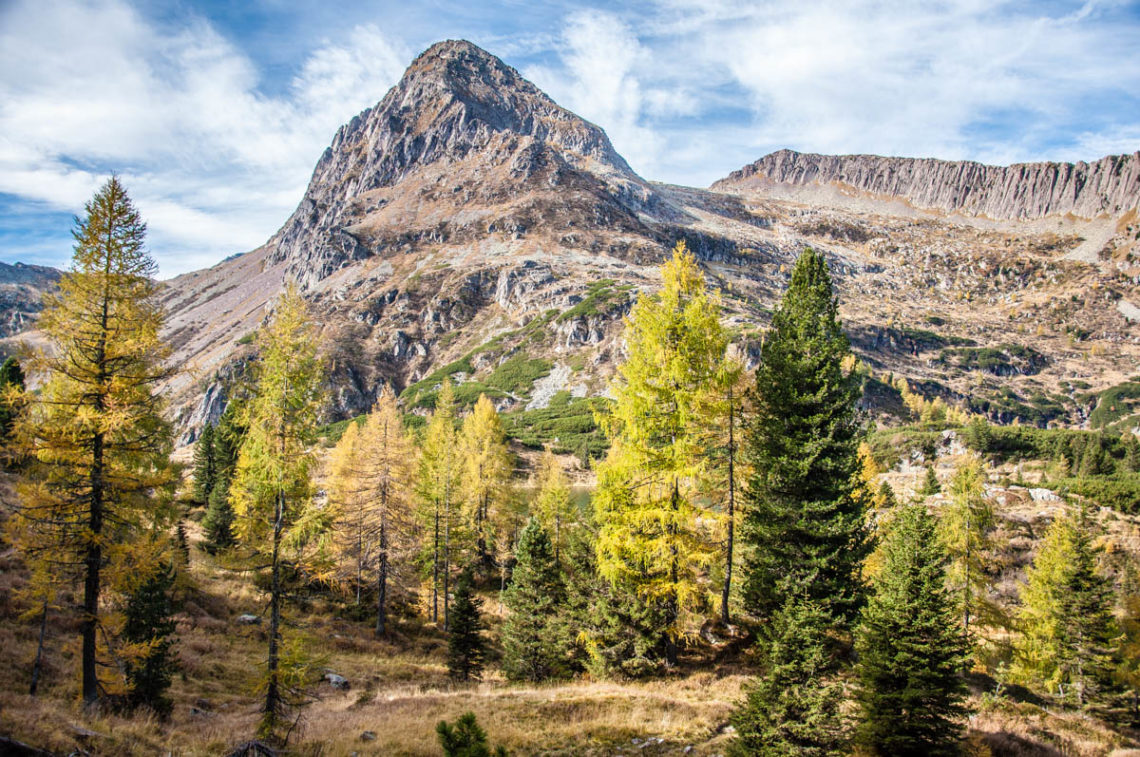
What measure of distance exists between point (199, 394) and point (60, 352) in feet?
516

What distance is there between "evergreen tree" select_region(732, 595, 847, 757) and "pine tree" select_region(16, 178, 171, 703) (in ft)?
51.9

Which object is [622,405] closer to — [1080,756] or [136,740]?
[1080,756]

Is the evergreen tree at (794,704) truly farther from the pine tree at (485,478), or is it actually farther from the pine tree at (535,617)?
the pine tree at (485,478)

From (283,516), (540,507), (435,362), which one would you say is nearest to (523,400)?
(435,362)

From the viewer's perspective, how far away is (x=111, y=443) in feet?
43.5

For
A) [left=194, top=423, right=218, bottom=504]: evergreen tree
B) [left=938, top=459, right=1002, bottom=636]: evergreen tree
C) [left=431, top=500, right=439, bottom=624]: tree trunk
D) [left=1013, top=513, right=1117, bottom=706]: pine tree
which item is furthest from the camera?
[left=194, top=423, right=218, bottom=504]: evergreen tree

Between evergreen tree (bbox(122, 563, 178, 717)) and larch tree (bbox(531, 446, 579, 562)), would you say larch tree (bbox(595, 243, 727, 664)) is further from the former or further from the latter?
larch tree (bbox(531, 446, 579, 562))

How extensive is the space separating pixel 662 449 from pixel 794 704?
7.37m

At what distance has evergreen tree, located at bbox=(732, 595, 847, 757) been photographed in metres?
7.78

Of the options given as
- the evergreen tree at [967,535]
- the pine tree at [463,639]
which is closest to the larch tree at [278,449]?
the pine tree at [463,639]

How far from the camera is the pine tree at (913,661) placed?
9445 mm

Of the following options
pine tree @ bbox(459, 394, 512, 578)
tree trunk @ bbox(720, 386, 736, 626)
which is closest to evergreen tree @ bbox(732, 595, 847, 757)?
tree trunk @ bbox(720, 386, 736, 626)

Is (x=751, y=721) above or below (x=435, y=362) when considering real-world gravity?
below

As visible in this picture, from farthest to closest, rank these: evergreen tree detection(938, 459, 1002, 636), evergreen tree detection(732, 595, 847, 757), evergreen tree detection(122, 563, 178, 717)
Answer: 1. evergreen tree detection(938, 459, 1002, 636)
2. evergreen tree detection(122, 563, 178, 717)
3. evergreen tree detection(732, 595, 847, 757)
